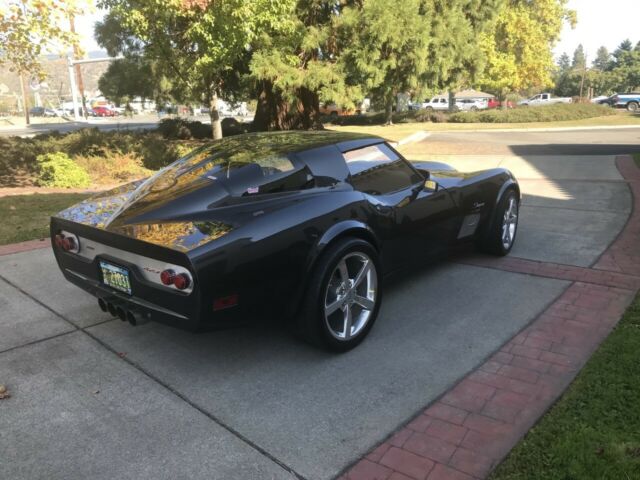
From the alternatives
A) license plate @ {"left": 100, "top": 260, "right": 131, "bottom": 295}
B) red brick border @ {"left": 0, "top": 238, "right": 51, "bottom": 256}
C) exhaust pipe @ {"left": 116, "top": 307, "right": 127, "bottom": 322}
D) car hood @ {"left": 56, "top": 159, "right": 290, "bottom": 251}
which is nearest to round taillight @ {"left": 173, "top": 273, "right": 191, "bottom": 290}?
car hood @ {"left": 56, "top": 159, "right": 290, "bottom": 251}

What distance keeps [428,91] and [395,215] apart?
16.8 meters

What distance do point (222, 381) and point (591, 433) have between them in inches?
80.3

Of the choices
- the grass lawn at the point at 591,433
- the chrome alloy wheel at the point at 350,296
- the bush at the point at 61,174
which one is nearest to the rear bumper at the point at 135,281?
the chrome alloy wheel at the point at 350,296

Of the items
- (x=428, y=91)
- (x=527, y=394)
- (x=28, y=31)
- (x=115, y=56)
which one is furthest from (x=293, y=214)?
(x=115, y=56)

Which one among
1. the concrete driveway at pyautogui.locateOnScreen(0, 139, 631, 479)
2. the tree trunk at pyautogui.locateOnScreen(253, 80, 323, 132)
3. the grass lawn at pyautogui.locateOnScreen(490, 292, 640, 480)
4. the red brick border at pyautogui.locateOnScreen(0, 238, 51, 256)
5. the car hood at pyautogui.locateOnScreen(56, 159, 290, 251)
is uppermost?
the tree trunk at pyautogui.locateOnScreen(253, 80, 323, 132)

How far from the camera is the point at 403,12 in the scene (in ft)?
49.3

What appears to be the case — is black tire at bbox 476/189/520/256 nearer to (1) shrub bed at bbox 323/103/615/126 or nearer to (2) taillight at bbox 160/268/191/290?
(2) taillight at bbox 160/268/191/290

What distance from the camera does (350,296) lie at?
3.51m

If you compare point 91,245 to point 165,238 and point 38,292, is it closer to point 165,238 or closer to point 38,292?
point 165,238

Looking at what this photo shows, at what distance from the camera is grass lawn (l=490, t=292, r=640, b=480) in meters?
2.32

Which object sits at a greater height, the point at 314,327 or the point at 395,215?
the point at 395,215

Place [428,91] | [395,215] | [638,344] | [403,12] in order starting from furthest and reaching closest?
[428,91] → [403,12] → [395,215] → [638,344]

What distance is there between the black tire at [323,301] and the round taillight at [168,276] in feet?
2.71

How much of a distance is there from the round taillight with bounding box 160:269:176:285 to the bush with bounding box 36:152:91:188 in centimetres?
829
